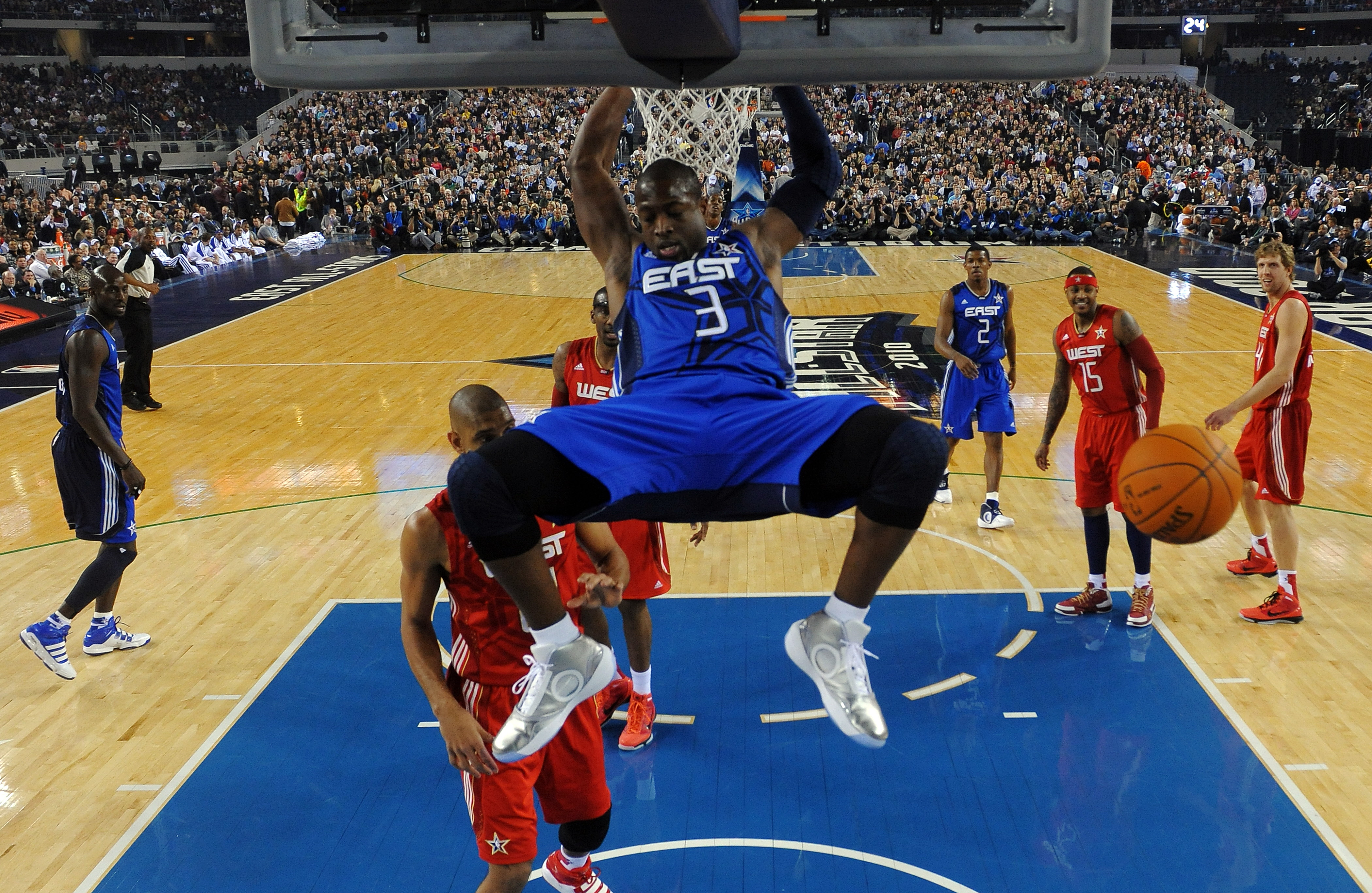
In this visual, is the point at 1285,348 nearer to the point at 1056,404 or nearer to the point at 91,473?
the point at 1056,404

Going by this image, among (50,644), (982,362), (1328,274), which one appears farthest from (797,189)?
(1328,274)

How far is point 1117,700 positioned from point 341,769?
11.6ft

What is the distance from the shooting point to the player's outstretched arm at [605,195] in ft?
9.71

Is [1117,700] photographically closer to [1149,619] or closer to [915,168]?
[1149,619]

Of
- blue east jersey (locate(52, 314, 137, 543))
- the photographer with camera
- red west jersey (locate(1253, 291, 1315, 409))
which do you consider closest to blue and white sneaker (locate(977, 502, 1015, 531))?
red west jersey (locate(1253, 291, 1315, 409))

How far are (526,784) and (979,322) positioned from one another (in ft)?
17.8

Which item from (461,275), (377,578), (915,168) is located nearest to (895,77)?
(377,578)

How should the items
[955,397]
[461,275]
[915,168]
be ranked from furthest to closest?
[915,168] → [461,275] → [955,397]

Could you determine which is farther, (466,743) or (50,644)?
(50,644)

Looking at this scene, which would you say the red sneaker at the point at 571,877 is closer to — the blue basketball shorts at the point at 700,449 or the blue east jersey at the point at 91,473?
the blue basketball shorts at the point at 700,449

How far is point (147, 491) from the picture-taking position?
28.3ft

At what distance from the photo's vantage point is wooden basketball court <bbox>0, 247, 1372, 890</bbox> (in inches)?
192

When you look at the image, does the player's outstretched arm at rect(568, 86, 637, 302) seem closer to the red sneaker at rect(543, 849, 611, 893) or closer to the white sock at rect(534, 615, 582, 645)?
the white sock at rect(534, 615, 582, 645)

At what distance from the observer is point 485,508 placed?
2.29 m
